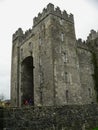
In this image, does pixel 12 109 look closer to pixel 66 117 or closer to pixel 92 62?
pixel 66 117

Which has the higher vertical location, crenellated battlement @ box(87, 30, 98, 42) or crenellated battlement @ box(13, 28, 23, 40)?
crenellated battlement @ box(13, 28, 23, 40)

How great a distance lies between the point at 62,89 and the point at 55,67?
291 centimetres

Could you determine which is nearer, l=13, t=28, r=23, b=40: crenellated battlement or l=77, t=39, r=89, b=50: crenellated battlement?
l=77, t=39, r=89, b=50: crenellated battlement

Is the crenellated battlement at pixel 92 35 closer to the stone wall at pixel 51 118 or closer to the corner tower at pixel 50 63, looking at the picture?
the corner tower at pixel 50 63

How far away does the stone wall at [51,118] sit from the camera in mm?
13477

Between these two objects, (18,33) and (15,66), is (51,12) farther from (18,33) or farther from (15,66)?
(15,66)

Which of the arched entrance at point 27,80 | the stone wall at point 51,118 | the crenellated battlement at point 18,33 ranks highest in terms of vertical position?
the crenellated battlement at point 18,33

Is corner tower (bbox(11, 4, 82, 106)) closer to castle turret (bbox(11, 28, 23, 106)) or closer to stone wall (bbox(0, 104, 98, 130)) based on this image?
castle turret (bbox(11, 28, 23, 106))

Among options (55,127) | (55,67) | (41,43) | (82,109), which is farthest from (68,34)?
(55,127)

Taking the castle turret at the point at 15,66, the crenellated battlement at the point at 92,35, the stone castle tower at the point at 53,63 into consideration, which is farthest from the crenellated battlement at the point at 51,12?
the crenellated battlement at the point at 92,35

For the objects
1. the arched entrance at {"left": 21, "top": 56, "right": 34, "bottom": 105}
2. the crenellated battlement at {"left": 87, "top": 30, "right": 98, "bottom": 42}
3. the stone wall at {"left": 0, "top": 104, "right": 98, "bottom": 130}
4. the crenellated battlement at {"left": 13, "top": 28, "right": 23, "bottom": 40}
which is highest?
the crenellated battlement at {"left": 13, "top": 28, "right": 23, "bottom": 40}

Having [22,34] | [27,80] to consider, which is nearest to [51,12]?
[22,34]

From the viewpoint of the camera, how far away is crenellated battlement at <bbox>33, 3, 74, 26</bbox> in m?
29.6

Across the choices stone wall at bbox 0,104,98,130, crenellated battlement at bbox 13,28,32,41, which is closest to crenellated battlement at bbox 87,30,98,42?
crenellated battlement at bbox 13,28,32,41
